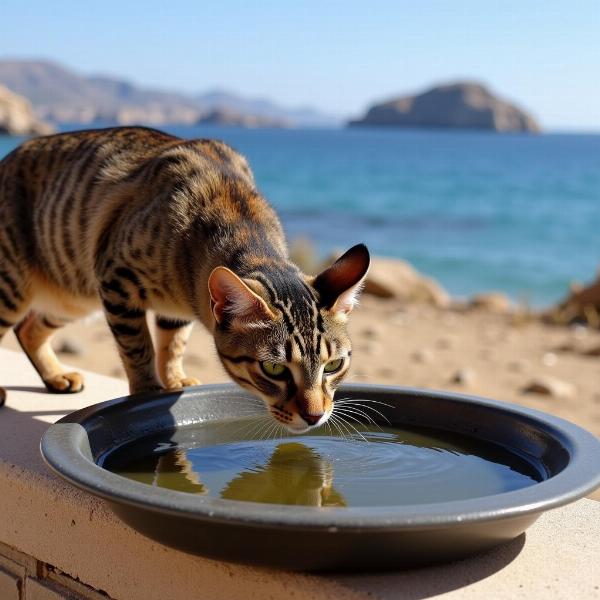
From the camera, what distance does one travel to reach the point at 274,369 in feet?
10.7

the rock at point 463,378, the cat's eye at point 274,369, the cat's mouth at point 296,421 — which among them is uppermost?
the cat's eye at point 274,369

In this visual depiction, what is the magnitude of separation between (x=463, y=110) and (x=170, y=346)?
6107 inches

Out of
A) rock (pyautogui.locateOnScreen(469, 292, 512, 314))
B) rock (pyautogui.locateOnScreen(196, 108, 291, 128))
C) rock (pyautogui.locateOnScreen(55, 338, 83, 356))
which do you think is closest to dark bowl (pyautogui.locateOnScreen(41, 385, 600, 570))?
rock (pyautogui.locateOnScreen(55, 338, 83, 356))

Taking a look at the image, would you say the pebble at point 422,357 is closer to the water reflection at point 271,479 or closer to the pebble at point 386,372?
the pebble at point 386,372

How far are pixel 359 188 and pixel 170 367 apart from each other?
1729 inches

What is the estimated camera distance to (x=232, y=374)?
11.6 feet

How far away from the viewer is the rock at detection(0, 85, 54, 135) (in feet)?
244

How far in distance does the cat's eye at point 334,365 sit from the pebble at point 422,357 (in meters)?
6.45

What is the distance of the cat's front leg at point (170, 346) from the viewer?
4652 mm

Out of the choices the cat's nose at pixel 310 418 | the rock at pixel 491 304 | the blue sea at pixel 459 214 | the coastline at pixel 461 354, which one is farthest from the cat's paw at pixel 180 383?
the rock at pixel 491 304

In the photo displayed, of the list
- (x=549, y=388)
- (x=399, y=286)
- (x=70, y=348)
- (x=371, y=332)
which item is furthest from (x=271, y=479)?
(x=399, y=286)

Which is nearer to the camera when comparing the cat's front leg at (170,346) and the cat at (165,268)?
the cat at (165,268)

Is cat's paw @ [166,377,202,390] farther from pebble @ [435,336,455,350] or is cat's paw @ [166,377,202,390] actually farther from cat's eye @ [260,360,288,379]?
pebble @ [435,336,455,350]

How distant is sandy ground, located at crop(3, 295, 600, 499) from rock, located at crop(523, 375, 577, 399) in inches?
1.9
